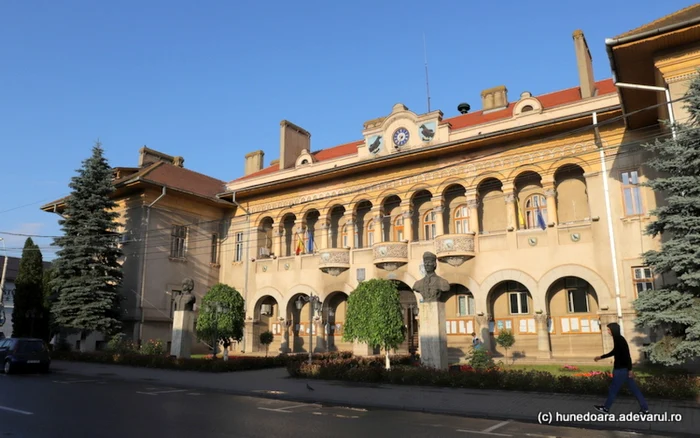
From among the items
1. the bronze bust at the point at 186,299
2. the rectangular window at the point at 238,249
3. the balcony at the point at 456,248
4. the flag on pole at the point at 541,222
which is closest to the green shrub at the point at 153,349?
the bronze bust at the point at 186,299

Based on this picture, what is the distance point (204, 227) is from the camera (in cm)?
3241

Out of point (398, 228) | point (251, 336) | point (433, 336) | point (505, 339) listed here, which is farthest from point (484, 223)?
point (251, 336)

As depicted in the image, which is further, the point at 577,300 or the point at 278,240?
the point at 278,240

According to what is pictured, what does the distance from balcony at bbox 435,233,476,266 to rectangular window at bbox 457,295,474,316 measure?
2341mm

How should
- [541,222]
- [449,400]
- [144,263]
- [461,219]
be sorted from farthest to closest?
[144,263] < [461,219] < [541,222] < [449,400]

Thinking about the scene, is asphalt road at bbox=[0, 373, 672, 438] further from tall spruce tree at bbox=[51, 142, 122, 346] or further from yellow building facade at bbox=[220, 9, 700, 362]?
tall spruce tree at bbox=[51, 142, 122, 346]

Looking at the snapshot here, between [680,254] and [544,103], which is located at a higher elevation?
[544,103]

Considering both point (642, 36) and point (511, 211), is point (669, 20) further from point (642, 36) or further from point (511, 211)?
point (511, 211)

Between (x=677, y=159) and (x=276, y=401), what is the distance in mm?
12222

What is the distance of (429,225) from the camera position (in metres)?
26.8

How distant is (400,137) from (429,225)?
5035mm

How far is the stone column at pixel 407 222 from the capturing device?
26.1 metres

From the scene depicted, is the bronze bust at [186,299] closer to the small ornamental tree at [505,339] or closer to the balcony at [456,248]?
the balcony at [456,248]

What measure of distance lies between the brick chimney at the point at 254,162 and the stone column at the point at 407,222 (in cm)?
1622
